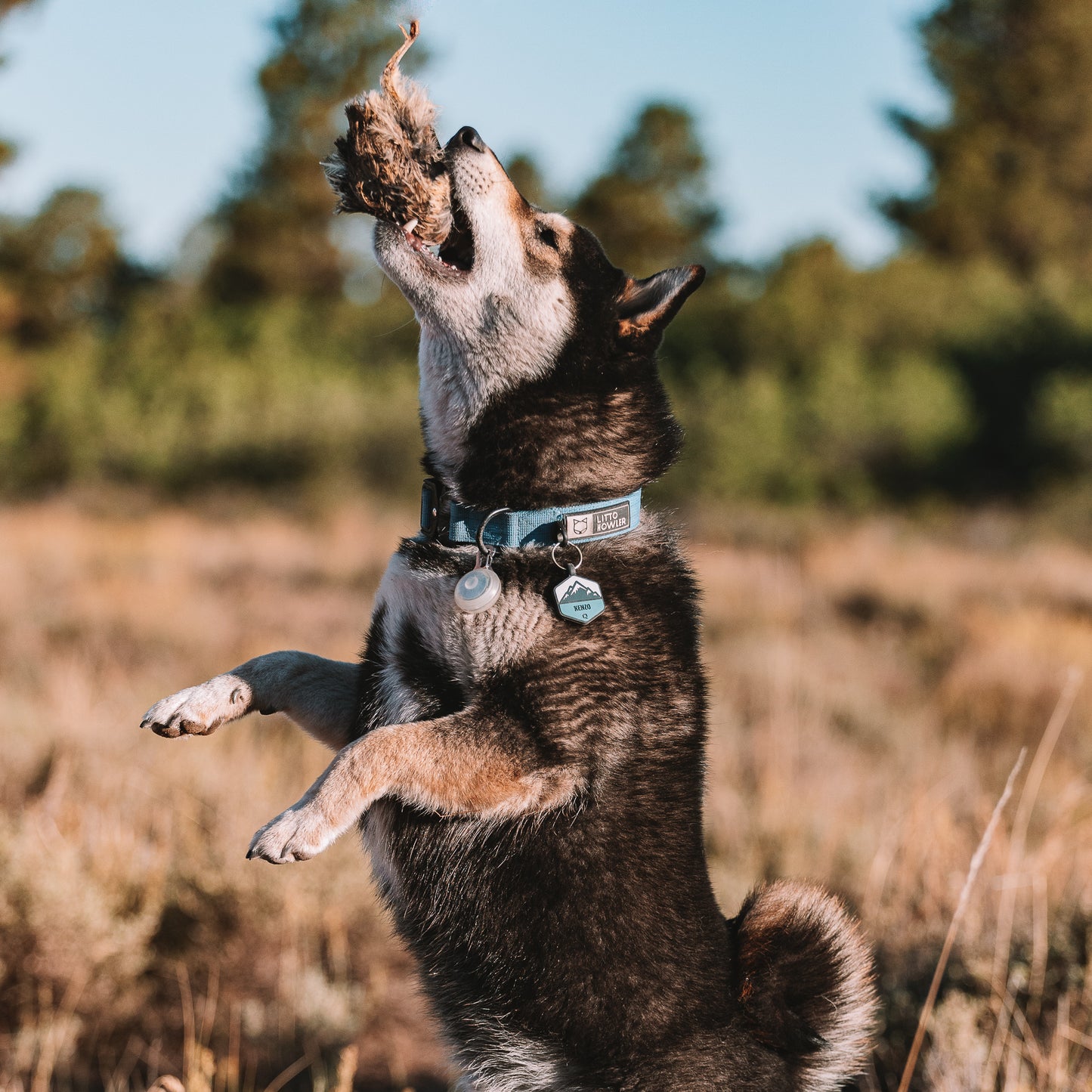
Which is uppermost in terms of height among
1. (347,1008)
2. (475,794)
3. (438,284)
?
(438,284)

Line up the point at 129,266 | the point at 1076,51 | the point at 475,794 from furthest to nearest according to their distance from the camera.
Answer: the point at 1076,51 → the point at 129,266 → the point at 475,794

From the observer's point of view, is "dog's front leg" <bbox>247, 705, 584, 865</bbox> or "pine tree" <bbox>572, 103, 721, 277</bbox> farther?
"pine tree" <bbox>572, 103, 721, 277</bbox>

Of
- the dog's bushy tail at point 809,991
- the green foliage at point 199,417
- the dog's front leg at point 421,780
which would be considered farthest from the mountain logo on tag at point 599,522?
the green foliage at point 199,417

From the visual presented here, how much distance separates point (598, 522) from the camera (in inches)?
99.7

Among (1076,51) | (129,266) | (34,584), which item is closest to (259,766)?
(34,584)

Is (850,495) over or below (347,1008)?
over

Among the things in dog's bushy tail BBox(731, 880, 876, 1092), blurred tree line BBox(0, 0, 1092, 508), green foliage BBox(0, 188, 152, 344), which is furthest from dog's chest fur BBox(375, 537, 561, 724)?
green foliage BBox(0, 188, 152, 344)

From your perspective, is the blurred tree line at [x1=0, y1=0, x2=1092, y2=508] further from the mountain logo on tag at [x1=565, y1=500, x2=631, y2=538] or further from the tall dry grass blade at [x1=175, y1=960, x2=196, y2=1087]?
the mountain logo on tag at [x1=565, y1=500, x2=631, y2=538]

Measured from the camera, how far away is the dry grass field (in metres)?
3.48

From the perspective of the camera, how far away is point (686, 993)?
2.37 m

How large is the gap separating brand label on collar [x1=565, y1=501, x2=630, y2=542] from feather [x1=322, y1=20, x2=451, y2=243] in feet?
2.69

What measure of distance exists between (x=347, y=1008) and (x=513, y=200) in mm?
2814

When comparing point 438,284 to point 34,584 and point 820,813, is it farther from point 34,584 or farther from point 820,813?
point 34,584

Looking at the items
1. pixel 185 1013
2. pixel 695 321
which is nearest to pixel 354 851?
pixel 185 1013
